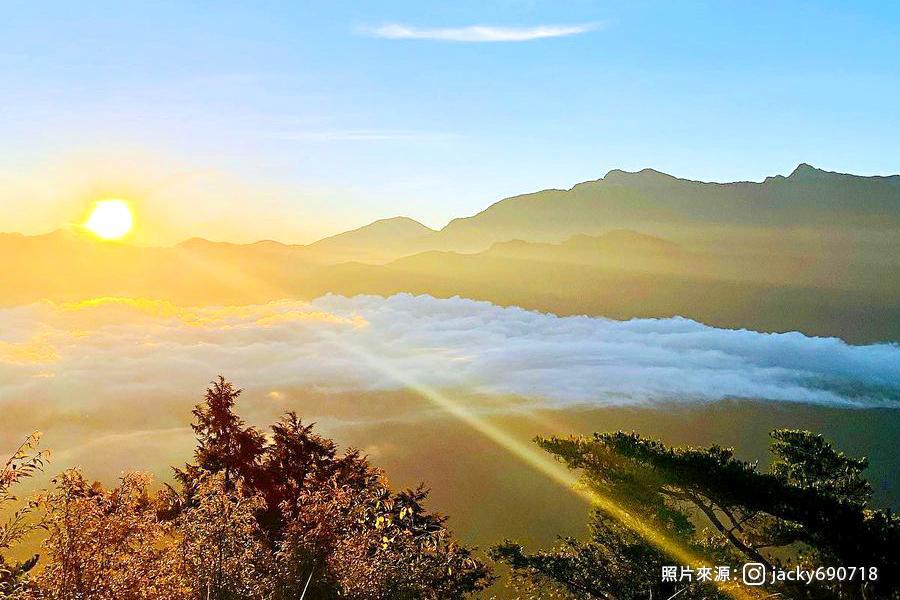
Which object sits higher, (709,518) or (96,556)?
(96,556)

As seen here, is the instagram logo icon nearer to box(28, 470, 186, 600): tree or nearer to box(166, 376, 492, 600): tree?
box(166, 376, 492, 600): tree

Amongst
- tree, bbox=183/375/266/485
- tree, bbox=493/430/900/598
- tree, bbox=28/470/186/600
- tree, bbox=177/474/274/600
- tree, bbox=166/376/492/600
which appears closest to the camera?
tree, bbox=28/470/186/600

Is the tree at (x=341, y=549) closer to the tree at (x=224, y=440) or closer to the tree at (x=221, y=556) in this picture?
the tree at (x=221, y=556)

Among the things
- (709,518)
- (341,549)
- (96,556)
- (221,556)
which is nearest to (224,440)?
(341,549)

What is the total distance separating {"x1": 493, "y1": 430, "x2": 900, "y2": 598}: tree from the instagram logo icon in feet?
1.36

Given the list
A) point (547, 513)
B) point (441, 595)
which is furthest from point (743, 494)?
point (547, 513)

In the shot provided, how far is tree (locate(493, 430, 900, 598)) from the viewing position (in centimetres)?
2091

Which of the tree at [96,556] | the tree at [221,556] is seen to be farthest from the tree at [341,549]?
the tree at [96,556]

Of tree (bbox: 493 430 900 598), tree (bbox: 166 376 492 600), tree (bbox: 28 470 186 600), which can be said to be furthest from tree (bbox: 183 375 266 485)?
tree (bbox: 28 470 186 600)

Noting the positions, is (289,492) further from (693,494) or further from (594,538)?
(693,494)

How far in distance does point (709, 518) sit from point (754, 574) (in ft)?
8.23

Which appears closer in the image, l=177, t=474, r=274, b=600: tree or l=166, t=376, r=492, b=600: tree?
l=177, t=474, r=274, b=600: tree

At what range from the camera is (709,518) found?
25.0 metres

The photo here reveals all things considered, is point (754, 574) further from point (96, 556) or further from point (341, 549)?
point (96, 556)
